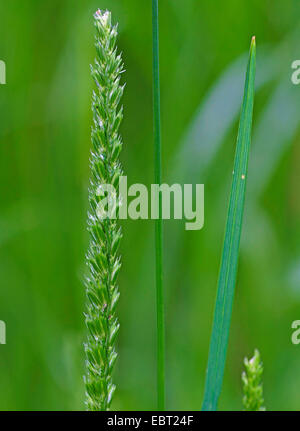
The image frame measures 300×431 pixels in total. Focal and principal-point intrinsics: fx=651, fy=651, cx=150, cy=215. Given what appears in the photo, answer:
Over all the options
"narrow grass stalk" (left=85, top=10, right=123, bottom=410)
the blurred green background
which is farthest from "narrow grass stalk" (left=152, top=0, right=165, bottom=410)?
the blurred green background

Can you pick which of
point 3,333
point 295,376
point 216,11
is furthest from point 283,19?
point 3,333

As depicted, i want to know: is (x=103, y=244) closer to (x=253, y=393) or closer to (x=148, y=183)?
(x=253, y=393)

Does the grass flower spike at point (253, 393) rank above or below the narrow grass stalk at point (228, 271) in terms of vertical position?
below

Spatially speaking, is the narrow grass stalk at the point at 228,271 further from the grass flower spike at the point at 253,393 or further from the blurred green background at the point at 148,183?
the blurred green background at the point at 148,183

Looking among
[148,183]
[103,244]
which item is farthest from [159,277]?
[148,183]

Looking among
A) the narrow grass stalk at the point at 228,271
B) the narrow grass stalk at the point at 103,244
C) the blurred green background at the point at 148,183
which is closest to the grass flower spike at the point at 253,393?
the narrow grass stalk at the point at 228,271

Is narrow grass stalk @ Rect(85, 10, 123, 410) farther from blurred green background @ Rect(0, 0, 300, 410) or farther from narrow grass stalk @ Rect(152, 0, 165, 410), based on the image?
blurred green background @ Rect(0, 0, 300, 410)

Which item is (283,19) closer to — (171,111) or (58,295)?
(171,111)
